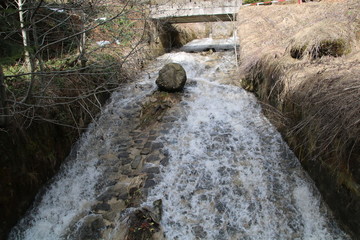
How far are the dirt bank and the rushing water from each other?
1.21 ft

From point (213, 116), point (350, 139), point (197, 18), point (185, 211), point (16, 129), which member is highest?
point (197, 18)

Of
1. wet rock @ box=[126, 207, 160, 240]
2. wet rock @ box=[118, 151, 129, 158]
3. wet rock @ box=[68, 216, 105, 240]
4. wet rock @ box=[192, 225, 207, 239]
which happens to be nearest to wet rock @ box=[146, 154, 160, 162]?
wet rock @ box=[118, 151, 129, 158]

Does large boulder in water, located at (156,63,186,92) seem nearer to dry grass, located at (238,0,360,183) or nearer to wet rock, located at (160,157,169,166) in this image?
dry grass, located at (238,0,360,183)

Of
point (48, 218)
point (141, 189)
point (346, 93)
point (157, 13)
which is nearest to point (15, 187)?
point (48, 218)

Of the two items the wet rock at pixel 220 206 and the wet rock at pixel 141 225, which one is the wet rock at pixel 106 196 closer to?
the wet rock at pixel 141 225

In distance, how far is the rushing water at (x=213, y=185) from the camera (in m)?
3.54

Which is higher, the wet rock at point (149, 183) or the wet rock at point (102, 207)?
the wet rock at point (149, 183)

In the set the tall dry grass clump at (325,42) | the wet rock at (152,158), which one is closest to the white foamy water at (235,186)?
the wet rock at (152,158)

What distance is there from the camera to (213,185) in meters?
4.07

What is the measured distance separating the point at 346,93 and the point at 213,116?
2890mm

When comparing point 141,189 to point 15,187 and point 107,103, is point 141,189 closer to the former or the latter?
point 15,187

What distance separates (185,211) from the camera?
373 cm

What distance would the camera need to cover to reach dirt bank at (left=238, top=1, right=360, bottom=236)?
296 centimetres

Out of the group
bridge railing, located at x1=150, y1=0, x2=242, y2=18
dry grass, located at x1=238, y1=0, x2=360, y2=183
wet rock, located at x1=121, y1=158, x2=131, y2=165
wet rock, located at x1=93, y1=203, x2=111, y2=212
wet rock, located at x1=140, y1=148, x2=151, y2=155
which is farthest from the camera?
bridge railing, located at x1=150, y1=0, x2=242, y2=18
